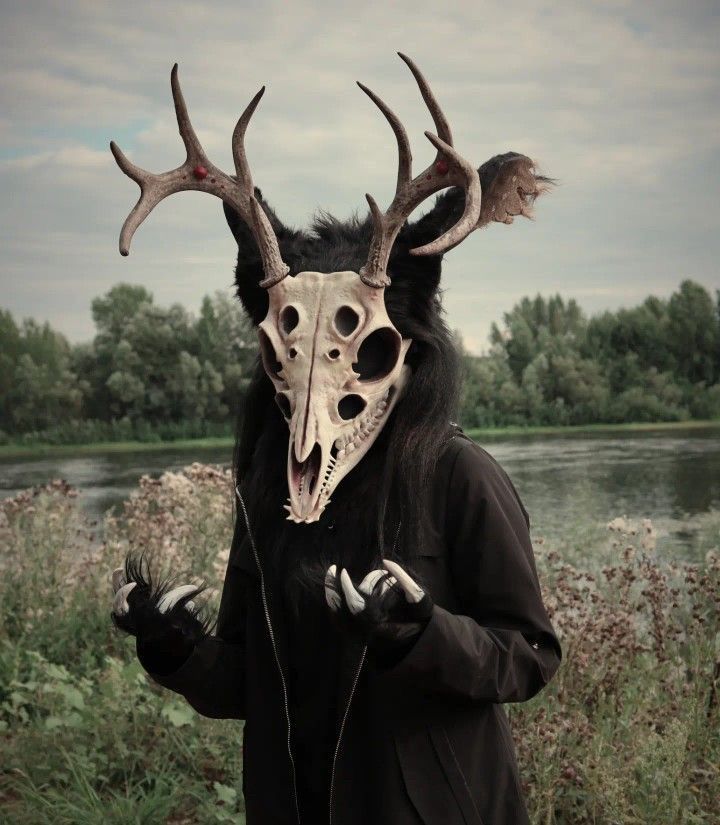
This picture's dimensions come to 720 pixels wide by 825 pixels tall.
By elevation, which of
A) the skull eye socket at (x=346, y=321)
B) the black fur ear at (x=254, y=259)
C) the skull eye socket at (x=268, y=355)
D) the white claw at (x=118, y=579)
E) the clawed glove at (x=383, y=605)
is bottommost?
the white claw at (x=118, y=579)

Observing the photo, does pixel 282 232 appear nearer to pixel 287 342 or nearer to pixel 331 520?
pixel 287 342

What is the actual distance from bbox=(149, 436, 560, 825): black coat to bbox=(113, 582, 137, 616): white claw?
270 mm

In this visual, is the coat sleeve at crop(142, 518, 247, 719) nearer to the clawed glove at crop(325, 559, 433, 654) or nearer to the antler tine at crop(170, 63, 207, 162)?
the clawed glove at crop(325, 559, 433, 654)

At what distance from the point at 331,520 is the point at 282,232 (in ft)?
1.94

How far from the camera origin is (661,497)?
505cm

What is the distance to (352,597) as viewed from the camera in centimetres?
144

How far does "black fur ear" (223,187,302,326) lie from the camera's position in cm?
194

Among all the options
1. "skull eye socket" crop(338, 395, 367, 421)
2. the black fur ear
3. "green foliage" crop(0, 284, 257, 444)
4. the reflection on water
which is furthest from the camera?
"green foliage" crop(0, 284, 257, 444)

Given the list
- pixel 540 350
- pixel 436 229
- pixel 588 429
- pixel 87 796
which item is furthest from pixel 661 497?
pixel 436 229

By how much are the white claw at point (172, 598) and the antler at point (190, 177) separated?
61 centimetres

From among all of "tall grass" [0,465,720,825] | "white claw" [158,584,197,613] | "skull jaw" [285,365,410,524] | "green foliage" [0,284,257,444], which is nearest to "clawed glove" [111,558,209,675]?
"white claw" [158,584,197,613]

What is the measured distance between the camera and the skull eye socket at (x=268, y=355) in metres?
1.83

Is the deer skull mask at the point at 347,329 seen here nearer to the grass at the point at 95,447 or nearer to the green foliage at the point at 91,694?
the green foliage at the point at 91,694

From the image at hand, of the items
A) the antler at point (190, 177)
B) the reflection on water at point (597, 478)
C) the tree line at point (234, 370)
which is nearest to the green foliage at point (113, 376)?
the tree line at point (234, 370)
